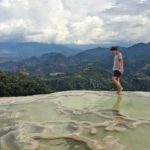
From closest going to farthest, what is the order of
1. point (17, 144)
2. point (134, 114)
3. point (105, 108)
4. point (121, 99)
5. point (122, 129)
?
point (17, 144)
point (122, 129)
point (134, 114)
point (105, 108)
point (121, 99)

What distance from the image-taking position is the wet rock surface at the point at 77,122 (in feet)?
34.6

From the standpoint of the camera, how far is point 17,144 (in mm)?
10664

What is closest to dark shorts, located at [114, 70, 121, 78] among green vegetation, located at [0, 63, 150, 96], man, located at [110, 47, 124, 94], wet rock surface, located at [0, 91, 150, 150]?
man, located at [110, 47, 124, 94]

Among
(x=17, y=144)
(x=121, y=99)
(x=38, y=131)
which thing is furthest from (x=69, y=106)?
(x=17, y=144)

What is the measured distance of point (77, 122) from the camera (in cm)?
1299

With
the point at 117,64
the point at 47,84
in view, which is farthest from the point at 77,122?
the point at 47,84

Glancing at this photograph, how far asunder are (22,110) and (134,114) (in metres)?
5.45

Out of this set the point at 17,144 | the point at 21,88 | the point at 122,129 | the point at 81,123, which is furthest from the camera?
the point at 21,88

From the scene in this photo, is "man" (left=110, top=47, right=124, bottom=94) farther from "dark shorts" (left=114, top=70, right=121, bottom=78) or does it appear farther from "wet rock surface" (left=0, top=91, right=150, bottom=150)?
"wet rock surface" (left=0, top=91, right=150, bottom=150)

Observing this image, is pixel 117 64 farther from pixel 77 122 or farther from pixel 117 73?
pixel 77 122

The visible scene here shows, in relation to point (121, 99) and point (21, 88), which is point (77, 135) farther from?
point (21, 88)

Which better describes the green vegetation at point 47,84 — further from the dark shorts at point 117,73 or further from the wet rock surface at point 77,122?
the wet rock surface at point 77,122

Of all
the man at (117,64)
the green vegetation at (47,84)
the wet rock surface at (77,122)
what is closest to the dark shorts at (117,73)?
the man at (117,64)

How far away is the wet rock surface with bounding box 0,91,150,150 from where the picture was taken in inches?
415
